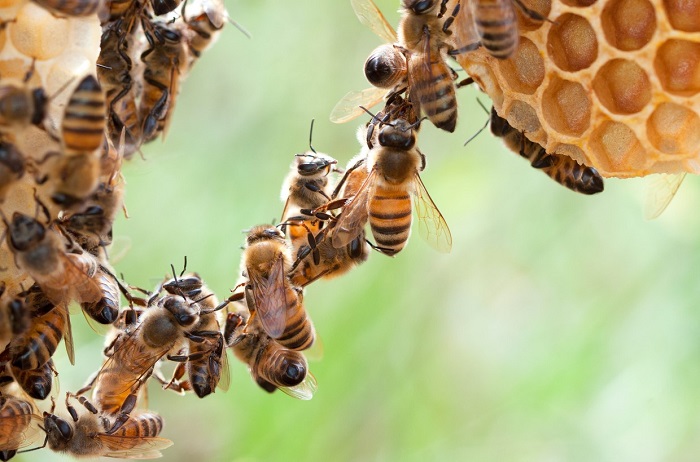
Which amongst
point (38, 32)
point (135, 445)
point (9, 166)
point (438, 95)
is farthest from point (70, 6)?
point (135, 445)

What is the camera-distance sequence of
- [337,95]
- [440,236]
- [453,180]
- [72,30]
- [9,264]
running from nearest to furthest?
[72,30] → [9,264] → [440,236] → [453,180] → [337,95]

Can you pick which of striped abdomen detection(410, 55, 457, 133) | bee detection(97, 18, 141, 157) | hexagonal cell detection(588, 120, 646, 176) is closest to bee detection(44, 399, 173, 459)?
bee detection(97, 18, 141, 157)

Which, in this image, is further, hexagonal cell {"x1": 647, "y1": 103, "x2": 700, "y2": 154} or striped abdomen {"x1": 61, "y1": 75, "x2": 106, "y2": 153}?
hexagonal cell {"x1": 647, "y1": 103, "x2": 700, "y2": 154}

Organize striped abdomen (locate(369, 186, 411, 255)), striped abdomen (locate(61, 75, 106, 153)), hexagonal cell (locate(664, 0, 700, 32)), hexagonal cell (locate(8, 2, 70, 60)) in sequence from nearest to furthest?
1. striped abdomen (locate(61, 75, 106, 153))
2. hexagonal cell (locate(8, 2, 70, 60))
3. hexagonal cell (locate(664, 0, 700, 32))
4. striped abdomen (locate(369, 186, 411, 255))

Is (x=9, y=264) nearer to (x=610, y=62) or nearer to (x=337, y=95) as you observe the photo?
(x=610, y=62)

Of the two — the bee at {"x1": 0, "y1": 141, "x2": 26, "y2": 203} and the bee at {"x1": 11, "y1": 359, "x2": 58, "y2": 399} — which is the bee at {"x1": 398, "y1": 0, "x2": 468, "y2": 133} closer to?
the bee at {"x1": 0, "y1": 141, "x2": 26, "y2": 203}

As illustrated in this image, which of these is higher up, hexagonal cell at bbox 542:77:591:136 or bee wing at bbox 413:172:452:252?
hexagonal cell at bbox 542:77:591:136

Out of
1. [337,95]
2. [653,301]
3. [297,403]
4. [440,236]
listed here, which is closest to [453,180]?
[337,95]
